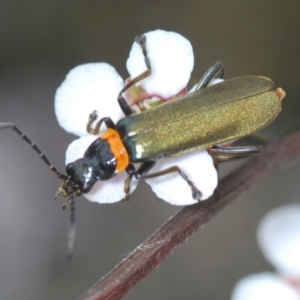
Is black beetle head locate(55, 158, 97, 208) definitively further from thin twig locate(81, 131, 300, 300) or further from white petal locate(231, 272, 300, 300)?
white petal locate(231, 272, 300, 300)

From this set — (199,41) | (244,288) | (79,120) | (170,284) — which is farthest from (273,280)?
(199,41)

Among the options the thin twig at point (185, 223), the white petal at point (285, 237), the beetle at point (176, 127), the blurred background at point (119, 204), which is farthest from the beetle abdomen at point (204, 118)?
the blurred background at point (119, 204)

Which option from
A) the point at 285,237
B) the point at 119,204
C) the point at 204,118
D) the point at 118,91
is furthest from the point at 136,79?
the point at 119,204

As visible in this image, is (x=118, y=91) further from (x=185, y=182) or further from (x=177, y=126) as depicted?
(x=185, y=182)

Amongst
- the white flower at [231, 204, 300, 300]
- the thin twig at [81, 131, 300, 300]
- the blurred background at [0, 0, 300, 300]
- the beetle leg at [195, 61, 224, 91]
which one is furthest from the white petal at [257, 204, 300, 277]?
the blurred background at [0, 0, 300, 300]

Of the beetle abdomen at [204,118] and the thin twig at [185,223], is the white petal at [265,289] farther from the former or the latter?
the beetle abdomen at [204,118]
